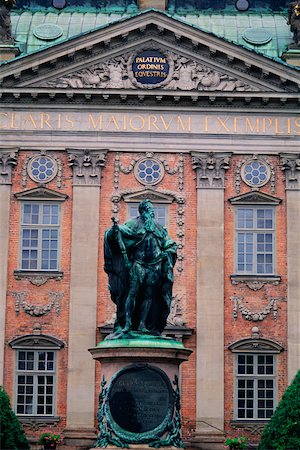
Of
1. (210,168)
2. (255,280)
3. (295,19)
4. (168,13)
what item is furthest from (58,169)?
(295,19)

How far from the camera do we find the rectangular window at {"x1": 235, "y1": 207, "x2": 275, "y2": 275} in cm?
3775

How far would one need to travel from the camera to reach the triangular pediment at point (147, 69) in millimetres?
38312

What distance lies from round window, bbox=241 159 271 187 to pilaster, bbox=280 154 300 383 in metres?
0.62

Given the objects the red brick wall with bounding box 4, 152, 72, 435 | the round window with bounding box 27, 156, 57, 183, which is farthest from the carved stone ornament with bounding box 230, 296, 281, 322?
the round window with bounding box 27, 156, 57, 183

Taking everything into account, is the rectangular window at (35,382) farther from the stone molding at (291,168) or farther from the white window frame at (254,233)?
the stone molding at (291,168)

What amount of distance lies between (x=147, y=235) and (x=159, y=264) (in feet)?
1.91

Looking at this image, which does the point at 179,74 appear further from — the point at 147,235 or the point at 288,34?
the point at 147,235

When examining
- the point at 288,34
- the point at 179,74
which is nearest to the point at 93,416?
the point at 179,74

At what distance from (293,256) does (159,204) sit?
4.66 meters

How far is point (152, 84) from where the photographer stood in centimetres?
3862

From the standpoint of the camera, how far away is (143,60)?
3894 centimetres

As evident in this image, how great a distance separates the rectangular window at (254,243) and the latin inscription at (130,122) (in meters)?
2.85

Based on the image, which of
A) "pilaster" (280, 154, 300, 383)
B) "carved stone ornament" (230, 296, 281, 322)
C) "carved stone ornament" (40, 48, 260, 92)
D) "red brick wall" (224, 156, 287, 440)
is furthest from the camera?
"carved stone ornament" (40, 48, 260, 92)

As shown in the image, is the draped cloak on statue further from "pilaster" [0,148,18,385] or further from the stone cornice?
the stone cornice
